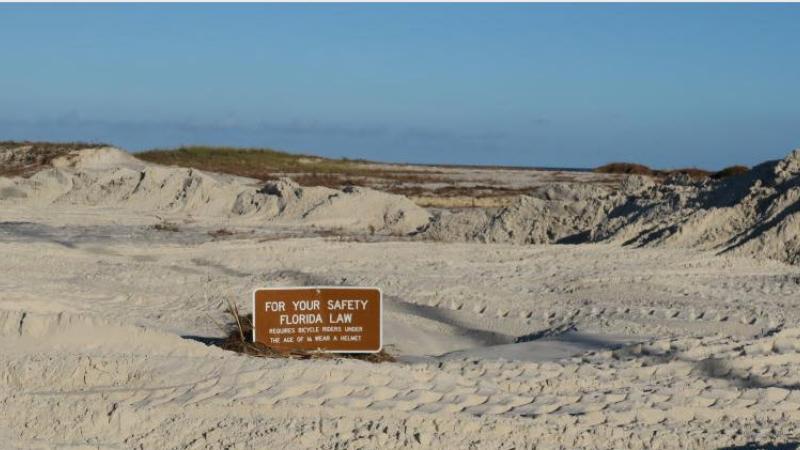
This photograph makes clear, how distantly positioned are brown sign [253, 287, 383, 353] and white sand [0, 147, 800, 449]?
23.4 inches

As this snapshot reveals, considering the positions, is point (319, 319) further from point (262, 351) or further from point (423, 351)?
point (423, 351)

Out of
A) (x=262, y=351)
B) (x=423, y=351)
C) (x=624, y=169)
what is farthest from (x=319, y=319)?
(x=624, y=169)

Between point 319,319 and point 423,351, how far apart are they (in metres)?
2.48

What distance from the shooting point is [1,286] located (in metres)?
14.2

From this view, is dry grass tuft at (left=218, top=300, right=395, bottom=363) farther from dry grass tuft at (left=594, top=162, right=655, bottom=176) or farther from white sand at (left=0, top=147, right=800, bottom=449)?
dry grass tuft at (left=594, top=162, right=655, bottom=176)

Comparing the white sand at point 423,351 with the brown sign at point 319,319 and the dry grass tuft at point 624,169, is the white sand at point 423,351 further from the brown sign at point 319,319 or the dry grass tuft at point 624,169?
the dry grass tuft at point 624,169

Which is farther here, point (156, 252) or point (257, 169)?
point (257, 169)

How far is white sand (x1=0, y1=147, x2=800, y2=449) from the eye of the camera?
7379 millimetres

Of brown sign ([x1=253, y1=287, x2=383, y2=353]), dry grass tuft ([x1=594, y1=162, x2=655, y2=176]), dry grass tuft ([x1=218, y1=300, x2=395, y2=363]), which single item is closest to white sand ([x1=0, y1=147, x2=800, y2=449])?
dry grass tuft ([x1=218, y1=300, x2=395, y2=363])

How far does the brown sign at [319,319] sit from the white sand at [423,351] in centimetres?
59

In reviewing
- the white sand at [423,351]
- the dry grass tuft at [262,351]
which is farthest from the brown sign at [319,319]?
the white sand at [423,351]

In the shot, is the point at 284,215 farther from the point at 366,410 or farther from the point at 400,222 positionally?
the point at 366,410

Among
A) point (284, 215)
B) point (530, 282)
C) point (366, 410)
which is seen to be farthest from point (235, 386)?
point (284, 215)

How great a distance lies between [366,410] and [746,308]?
7.77m
